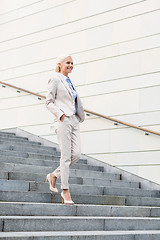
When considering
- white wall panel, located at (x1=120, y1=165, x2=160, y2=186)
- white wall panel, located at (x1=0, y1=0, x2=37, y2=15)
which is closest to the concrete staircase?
white wall panel, located at (x1=120, y1=165, x2=160, y2=186)

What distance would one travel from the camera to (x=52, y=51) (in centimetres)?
907

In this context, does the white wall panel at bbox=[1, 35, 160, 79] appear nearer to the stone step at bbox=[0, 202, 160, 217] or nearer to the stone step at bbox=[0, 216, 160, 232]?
the stone step at bbox=[0, 202, 160, 217]

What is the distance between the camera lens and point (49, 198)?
176 inches

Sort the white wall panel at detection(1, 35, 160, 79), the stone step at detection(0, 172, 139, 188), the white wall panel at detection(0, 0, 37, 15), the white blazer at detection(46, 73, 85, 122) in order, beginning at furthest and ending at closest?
the white wall panel at detection(0, 0, 37, 15) < the white wall panel at detection(1, 35, 160, 79) < the stone step at detection(0, 172, 139, 188) < the white blazer at detection(46, 73, 85, 122)

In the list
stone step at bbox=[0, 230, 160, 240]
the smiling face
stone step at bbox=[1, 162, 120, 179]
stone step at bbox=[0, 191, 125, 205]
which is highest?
the smiling face

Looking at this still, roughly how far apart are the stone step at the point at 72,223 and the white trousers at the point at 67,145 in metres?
0.43

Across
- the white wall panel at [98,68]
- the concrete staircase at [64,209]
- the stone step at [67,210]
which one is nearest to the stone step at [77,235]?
→ the concrete staircase at [64,209]

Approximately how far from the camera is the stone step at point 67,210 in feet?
12.4

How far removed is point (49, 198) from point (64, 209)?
373 millimetres

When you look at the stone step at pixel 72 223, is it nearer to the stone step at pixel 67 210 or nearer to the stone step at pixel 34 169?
the stone step at pixel 67 210

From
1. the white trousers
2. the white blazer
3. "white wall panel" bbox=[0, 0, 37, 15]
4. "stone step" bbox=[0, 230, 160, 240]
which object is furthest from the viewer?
"white wall panel" bbox=[0, 0, 37, 15]

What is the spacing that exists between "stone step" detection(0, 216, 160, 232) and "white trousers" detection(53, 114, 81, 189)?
43cm

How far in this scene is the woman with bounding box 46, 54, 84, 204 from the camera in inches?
164

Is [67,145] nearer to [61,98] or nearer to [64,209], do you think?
[61,98]
